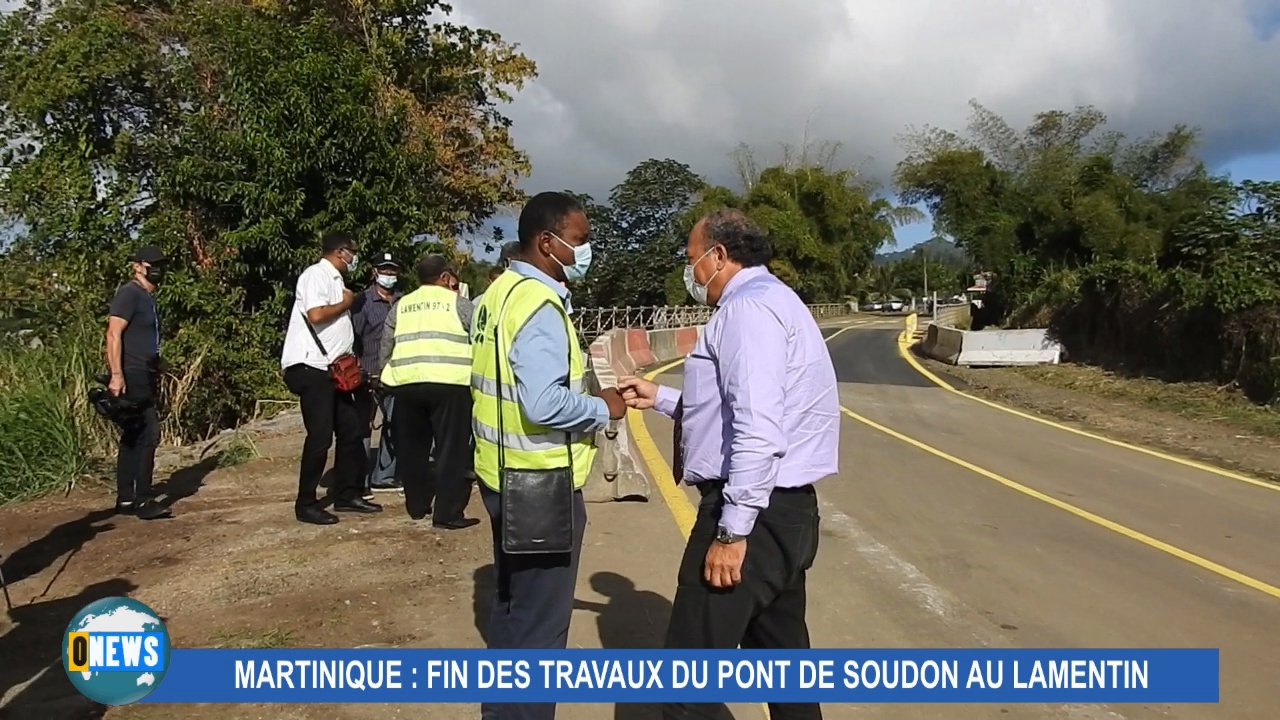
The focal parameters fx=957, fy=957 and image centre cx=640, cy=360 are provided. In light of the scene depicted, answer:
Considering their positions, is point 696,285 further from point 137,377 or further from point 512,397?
point 137,377

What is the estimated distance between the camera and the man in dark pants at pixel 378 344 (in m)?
7.31

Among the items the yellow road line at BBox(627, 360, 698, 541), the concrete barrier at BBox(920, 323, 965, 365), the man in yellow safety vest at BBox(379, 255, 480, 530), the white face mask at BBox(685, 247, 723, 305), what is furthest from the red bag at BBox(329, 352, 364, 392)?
the concrete barrier at BBox(920, 323, 965, 365)

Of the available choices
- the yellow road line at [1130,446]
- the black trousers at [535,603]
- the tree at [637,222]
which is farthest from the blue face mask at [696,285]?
the tree at [637,222]

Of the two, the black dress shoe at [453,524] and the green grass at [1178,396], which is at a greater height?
the green grass at [1178,396]

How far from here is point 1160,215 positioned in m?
22.9

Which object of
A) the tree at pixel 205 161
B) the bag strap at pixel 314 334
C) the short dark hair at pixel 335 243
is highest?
the tree at pixel 205 161

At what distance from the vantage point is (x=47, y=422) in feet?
26.4

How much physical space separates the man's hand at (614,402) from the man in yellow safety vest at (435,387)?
285 cm

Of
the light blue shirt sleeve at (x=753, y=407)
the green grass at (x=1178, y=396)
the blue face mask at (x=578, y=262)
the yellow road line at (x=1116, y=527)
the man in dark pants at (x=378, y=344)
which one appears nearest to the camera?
the light blue shirt sleeve at (x=753, y=407)

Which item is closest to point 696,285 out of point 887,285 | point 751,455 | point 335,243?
point 751,455

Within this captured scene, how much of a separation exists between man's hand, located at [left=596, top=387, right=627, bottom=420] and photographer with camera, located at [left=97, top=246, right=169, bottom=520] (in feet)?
14.5

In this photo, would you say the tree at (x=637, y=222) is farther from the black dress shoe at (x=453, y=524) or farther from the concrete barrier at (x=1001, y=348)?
the black dress shoe at (x=453, y=524)

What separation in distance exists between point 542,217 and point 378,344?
4407mm

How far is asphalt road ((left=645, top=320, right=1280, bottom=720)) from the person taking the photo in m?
4.61
